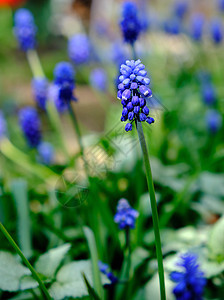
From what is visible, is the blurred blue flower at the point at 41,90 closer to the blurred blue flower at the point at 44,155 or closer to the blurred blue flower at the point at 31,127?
the blurred blue flower at the point at 31,127

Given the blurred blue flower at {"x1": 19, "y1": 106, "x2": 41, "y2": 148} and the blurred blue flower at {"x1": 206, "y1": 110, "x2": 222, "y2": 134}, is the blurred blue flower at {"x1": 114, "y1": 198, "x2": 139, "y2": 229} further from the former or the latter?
the blurred blue flower at {"x1": 206, "y1": 110, "x2": 222, "y2": 134}

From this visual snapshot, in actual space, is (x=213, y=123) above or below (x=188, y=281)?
above

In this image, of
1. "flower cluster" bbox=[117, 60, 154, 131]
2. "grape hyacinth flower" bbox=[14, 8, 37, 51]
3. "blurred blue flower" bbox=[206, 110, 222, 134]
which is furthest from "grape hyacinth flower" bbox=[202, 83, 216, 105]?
"flower cluster" bbox=[117, 60, 154, 131]

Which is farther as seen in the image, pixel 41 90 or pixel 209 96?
pixel 209 96

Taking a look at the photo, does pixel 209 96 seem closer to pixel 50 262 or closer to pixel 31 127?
pixel 31 127


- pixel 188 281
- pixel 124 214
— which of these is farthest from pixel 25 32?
pixel 188 281

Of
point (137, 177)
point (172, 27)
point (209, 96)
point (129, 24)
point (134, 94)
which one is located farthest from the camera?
point (172, 27)
